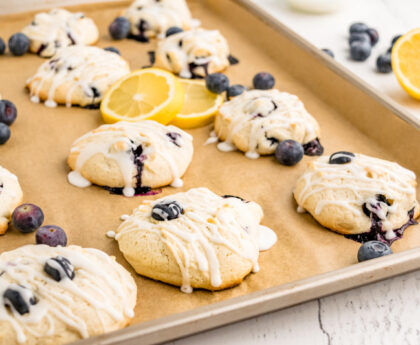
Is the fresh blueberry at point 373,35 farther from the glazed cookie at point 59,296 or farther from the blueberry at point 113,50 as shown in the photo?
the glazed cookie at point 59,296

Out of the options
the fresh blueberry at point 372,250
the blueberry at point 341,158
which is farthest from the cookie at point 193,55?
the fresh blueberry at point 372,250

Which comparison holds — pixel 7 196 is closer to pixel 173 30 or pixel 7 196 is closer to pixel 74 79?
pixel 74 79

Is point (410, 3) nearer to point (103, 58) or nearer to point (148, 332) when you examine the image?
point (103, 58)

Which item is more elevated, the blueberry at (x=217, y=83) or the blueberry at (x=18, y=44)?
the blueberry at (x=217, y=83)

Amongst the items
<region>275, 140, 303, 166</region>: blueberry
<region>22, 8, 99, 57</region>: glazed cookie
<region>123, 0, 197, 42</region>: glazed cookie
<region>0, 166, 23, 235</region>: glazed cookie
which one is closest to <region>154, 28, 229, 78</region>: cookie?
<region>123, 0, 197, 42</region>: glazed cookie

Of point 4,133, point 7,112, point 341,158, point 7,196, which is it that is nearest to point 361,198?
point 341,158

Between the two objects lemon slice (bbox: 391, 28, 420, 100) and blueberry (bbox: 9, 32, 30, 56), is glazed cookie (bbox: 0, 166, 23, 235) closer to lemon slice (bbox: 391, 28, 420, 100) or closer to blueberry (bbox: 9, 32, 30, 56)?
blueberry (bbox: 9, 32, 30, 56)
